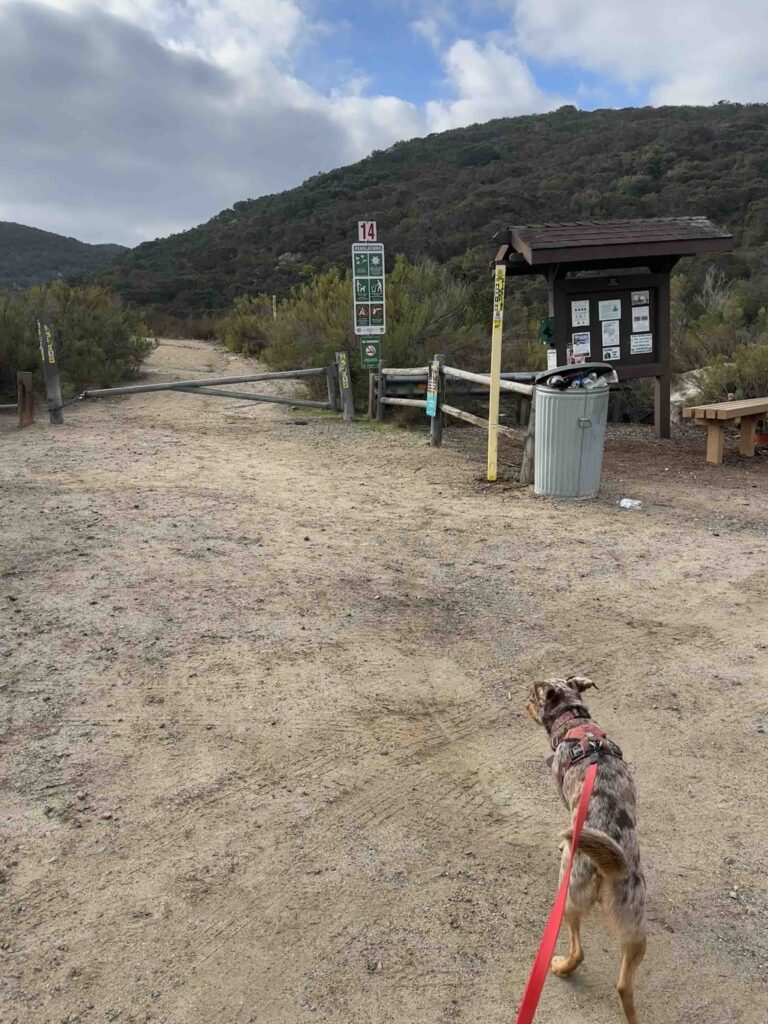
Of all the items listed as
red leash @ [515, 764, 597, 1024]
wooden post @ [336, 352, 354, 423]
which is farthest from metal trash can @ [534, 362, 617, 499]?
red leash @ [515, 764, 597, 1024]

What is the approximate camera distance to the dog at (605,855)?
2.10 m

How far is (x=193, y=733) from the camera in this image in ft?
11.8

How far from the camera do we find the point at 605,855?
206 cm

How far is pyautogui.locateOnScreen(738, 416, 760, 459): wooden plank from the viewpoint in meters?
9.55

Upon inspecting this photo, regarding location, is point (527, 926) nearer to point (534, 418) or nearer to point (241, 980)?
point (241, 980)

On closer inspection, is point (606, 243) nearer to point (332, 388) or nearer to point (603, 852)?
point (332, 388)

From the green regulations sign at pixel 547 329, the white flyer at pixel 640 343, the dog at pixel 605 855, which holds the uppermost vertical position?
the green regulations sign at pixel 547 329

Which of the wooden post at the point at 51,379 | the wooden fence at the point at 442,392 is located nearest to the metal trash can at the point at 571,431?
the wooden fence at the point at 442,392

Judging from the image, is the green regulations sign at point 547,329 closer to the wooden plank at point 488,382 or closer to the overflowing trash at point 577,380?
the wooden plank at point 488,382

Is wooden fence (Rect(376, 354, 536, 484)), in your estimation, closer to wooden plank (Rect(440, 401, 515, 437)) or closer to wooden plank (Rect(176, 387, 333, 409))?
wooden plank (Rect(440, 401, 515, 437))

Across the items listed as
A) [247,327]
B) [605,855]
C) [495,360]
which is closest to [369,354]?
[495,360]

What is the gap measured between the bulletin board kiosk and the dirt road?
3.59 metres

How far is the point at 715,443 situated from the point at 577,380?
105 inches

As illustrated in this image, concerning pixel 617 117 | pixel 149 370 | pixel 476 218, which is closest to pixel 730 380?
pixel 149 370
